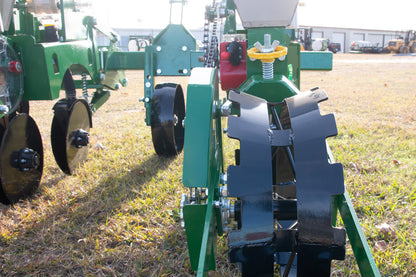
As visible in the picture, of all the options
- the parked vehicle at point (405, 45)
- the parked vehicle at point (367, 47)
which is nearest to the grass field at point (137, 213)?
the parked vehicle at point (405, 45)

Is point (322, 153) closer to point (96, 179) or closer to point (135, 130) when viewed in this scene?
point (96, 179)

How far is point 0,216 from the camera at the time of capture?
235 centimetres

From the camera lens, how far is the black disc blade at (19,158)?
2229mm

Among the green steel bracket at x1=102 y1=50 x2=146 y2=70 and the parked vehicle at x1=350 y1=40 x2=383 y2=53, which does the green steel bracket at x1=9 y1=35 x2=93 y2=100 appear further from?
the parked vehicle at x1=350 y1=40 x2=383 y2=53

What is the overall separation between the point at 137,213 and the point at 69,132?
93 centimetres

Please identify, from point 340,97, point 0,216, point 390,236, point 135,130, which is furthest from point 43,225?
point 340,97

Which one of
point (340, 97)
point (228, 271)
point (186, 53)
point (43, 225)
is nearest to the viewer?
point (228, 271)

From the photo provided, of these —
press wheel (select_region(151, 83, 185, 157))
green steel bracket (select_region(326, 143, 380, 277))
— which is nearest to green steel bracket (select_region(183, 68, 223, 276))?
green steel bracket (select_region(326, 143, 380, 277))

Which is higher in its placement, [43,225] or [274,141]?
[274,141]

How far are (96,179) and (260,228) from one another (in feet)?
7.05

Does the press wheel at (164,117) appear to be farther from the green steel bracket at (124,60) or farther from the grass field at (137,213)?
the green steel bracket at (124,60)

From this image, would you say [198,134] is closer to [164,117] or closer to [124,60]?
[164,117]

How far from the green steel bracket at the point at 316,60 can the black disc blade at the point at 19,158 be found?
200cm

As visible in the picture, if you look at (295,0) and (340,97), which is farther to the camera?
(340,97)
